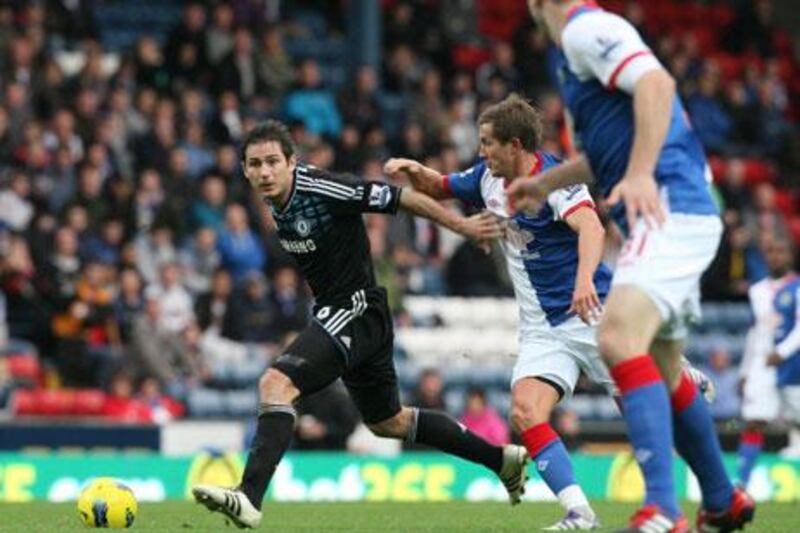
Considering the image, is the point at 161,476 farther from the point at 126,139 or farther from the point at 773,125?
the point at 773,125

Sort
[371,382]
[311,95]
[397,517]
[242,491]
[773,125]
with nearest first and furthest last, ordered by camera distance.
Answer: [242,491]
[371,382]
[397,517]
[311,95]
[773,125]

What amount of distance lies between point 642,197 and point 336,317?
10.9 feet

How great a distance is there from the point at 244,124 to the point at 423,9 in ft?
15.6

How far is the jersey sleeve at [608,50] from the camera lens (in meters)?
7.63

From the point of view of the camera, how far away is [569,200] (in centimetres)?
1002

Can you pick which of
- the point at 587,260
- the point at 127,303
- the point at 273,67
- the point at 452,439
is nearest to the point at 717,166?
the point at 273,67

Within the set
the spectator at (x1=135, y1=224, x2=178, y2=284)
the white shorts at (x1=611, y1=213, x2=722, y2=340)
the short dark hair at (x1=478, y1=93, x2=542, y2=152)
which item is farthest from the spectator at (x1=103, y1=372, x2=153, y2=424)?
the white shorts at (x1=611, y1=213, x2=722, y2=340)

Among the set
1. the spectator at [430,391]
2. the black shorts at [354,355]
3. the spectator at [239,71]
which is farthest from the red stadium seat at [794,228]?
the black shorts at [354,355]

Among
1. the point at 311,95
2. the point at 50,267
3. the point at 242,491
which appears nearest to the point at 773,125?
the point at 311,95

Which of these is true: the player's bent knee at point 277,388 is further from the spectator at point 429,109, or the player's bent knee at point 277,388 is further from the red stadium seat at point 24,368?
the spectator at point 429,109

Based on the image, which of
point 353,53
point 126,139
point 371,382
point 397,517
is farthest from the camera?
point 353,53

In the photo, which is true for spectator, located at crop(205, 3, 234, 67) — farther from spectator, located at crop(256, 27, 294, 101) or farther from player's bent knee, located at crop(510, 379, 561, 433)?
player's bent knee, located at crop(510, 379, 561, 433)

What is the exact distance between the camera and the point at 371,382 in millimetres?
10648

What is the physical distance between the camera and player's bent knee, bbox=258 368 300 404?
32.5 ft
